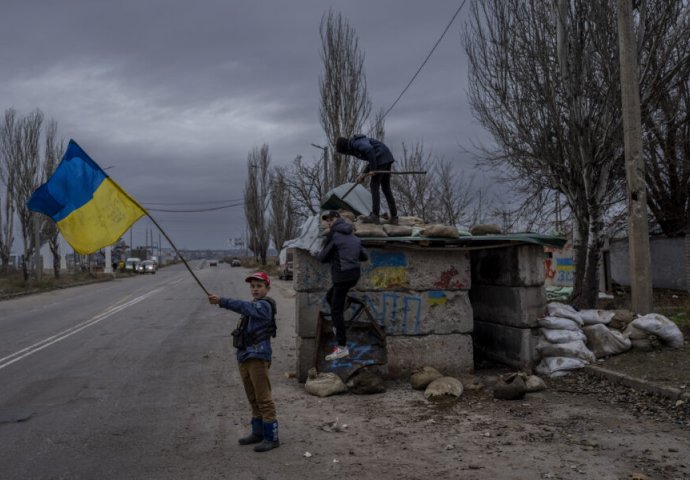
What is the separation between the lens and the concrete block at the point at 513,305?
8578mm

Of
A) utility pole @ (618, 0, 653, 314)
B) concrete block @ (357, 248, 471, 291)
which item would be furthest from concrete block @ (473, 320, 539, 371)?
utility pole @ (618, 0, 653, 314)

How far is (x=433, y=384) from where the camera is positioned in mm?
7430

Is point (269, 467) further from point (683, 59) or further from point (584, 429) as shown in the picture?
point (683, 59)

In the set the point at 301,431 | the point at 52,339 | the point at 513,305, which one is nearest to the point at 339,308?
the point at 301,431

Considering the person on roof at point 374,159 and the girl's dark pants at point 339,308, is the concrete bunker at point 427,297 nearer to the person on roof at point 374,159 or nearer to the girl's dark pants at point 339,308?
the girl's dark pants at point 339,308

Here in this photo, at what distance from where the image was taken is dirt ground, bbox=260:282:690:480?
15.4ft

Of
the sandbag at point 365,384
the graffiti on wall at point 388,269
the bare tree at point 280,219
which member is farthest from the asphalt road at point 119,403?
the bare tree at point 280,219

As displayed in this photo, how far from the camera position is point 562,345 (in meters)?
8.27

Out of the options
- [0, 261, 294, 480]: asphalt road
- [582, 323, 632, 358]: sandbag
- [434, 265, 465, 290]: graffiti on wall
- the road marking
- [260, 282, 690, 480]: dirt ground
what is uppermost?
[434, 265, 465, 290]: graffiti on wall

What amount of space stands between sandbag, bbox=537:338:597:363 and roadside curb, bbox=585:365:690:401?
230 millimetres

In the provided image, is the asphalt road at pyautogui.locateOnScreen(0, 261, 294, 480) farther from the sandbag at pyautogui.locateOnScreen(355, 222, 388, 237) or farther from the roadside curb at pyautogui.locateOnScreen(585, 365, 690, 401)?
the roadside curb at pyautogui.locateOnScreen(585, 365, 690, 401)

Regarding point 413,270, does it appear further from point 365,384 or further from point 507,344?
point 507,344

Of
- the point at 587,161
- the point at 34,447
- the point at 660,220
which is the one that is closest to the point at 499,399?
the point at 34,447

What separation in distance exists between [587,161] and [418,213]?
1654 centimetres
